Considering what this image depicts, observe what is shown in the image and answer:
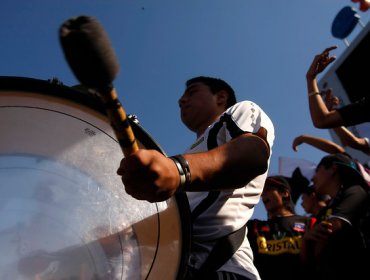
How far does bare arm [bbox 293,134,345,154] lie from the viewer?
3446 mm

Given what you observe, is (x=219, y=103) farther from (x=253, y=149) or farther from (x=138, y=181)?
(x=138, y=181)

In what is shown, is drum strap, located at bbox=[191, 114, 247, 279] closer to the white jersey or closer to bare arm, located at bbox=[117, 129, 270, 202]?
the white jersey

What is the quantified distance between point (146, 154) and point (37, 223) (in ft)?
1.30

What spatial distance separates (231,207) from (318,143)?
226 cm

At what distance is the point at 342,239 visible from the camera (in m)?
2.38

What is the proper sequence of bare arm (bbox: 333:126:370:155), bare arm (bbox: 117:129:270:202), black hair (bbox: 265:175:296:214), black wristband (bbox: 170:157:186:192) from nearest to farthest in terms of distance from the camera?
bare arm (bbox: 117:129:270:202) < black wristband (bbox: 170:157:186:192) < bare arm (bbox: 333:126:370:155) < black hair (bbox: 265:175:296:214)

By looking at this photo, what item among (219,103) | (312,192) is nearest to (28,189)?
(219,103)

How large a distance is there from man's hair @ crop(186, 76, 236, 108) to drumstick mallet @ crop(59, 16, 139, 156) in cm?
162

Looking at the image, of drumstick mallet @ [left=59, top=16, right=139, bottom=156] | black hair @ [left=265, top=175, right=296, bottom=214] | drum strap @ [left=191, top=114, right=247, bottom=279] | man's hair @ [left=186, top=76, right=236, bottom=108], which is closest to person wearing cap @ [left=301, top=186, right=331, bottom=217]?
black hair @ [left=265, top=175, right=296, bottom=214]

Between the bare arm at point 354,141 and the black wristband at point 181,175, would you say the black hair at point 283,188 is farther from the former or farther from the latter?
the black wristband at point 181,175

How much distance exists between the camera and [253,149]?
47.7 inches

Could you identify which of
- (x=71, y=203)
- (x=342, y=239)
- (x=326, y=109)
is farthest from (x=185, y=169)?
(x=326, y=109)

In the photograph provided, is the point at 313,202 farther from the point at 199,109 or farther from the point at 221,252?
the point at 221,252

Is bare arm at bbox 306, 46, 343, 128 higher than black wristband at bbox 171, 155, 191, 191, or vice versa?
bare arm at bbox 306, 46, 343, 128
